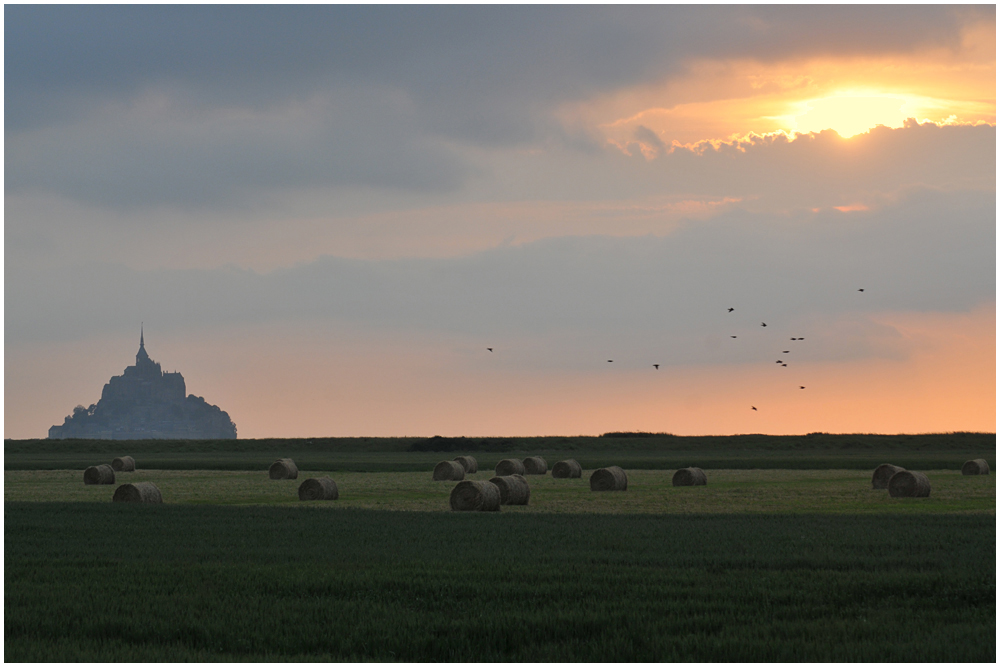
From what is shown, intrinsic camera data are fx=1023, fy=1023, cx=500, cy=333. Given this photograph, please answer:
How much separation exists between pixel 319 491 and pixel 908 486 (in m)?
22.0

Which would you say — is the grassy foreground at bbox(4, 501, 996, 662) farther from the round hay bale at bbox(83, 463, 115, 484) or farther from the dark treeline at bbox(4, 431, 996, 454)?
the dark treeline at bbox(4, 431, 996, 454)

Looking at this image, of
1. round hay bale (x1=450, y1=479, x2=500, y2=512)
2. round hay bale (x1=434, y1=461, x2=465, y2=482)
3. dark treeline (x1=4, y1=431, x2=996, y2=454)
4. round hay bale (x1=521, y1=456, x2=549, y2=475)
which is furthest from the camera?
dark treeline (x1=4, y1=431, x2=996, y2=454)

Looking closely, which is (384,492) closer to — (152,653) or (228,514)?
(228,514)

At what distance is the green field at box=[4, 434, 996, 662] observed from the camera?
12.6m

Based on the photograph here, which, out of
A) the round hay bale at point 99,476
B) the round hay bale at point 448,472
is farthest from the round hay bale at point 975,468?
the round hay bale at point 99,476

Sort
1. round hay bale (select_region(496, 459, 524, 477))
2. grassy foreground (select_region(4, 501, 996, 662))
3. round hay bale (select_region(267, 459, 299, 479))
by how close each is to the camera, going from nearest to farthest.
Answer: grassy foreground (select_region(4, 501, 996, 662))
round hay bale (select_region(267, 459, 299, 479))
round hay bale (select_region(496, 459, 524, 477))

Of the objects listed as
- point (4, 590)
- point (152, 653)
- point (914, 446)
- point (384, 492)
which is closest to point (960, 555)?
point (152, 653)

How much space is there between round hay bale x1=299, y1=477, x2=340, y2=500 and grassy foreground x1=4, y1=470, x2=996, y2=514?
1.39 ft

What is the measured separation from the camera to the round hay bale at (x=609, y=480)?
140 ft

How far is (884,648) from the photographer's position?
12.1 m

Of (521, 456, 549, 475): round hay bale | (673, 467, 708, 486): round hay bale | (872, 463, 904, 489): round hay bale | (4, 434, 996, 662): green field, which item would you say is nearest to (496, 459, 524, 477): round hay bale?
(521, 456, 549, 475): round hay bale

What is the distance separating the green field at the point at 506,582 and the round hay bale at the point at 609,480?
720cm

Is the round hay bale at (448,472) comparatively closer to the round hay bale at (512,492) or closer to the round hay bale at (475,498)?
the round hay bale at (512,492)

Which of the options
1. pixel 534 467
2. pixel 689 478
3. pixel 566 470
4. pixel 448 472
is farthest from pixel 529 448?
pixel 689 478
